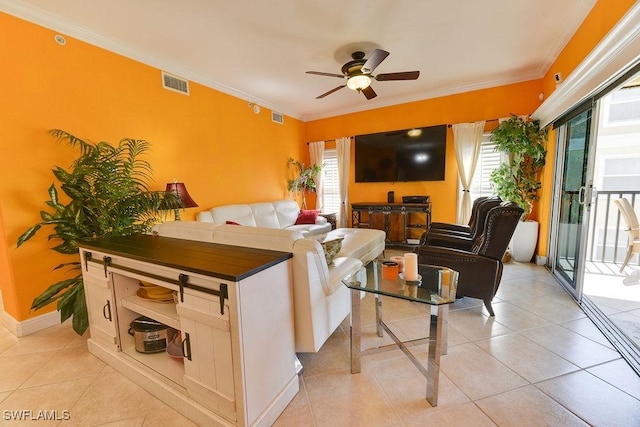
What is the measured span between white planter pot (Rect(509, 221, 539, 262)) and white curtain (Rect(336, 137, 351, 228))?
2942 millimetres

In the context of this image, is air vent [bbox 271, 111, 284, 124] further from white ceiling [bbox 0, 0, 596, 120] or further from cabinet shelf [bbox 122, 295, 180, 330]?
cabinet shelf [bbox 122, 295, 180, 330]

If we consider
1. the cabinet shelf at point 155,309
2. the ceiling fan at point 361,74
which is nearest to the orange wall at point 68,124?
the cabinet shelf at point 155,309

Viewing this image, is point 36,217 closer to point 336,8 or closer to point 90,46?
point 90,46

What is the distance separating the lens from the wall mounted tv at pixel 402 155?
461 cm

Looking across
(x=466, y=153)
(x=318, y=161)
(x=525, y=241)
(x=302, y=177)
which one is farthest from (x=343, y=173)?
(x=525, y=241)

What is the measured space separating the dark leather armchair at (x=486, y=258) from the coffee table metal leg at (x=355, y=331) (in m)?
1.14

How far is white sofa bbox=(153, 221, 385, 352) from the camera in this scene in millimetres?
1493

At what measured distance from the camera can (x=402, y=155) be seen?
4887 mm

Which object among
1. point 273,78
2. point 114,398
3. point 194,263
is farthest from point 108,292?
point 273,78

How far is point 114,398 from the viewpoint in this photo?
61.2 inches

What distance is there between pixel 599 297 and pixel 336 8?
3.91m

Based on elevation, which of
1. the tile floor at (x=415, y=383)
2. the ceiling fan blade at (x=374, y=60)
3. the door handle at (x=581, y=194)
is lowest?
the tile floor at (x=415, y=383)

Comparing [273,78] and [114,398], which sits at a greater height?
[273,78]

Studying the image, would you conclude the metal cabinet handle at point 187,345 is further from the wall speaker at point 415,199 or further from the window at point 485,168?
the window at point 485,168
